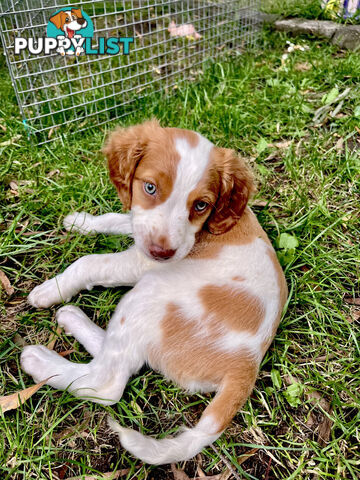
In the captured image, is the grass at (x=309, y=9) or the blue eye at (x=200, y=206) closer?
the blue eye at (x=200, y=206)

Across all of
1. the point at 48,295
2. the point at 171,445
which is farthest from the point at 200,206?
the point at 171,445

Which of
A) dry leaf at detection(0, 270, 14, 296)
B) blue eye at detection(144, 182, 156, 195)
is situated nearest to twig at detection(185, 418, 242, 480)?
blue eye at detection(144, 182, 156, 195)

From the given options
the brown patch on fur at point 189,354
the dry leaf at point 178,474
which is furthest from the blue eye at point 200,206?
the dry leaf at point 178,474

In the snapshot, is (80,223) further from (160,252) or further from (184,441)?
(184,441)

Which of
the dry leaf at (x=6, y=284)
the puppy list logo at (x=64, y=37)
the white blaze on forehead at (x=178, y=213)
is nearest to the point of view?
the white blaze on forehead at (x=178, y=213)

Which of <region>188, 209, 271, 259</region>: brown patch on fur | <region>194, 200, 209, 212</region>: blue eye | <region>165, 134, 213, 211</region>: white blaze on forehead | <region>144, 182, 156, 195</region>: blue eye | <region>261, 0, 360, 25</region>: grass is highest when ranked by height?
<region>165, 134, 213, 211</region>: white blaze on forehead

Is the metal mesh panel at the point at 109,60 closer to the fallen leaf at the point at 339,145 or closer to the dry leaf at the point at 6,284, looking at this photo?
the dry leaf at the point at 6,284

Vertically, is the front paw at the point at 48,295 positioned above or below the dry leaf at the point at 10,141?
below

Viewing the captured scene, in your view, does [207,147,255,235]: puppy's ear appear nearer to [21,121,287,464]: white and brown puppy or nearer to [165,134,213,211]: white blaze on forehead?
[21,121,287,464]: white and brown puppy
